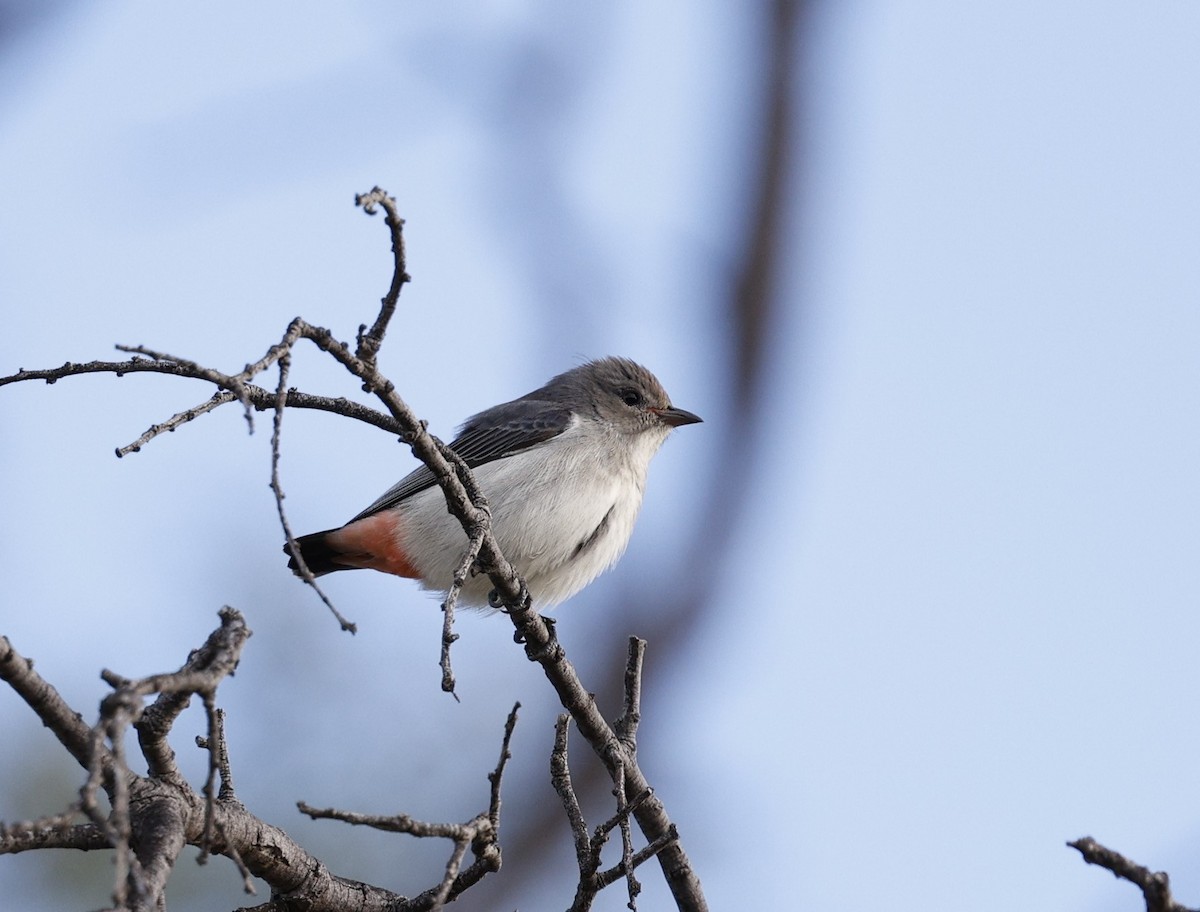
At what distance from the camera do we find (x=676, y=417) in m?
7.32

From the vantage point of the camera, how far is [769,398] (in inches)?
314

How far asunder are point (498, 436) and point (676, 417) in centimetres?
113

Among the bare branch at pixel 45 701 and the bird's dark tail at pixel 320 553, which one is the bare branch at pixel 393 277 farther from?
the bird's dark tail at pixel 320 553

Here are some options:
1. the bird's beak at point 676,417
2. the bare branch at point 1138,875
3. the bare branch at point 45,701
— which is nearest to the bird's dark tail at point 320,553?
the bird's beak at point 676,417

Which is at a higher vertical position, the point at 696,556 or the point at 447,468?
the point at 447,468

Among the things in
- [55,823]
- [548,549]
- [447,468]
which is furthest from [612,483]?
[55,823]

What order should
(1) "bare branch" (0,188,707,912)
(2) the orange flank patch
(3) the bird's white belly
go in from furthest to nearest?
(2) the orange flank patch
(3) the bird's white belly
(1) "bare branch" (0,188,707,912)

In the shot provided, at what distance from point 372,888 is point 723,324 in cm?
477

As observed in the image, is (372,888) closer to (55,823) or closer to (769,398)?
(55,823)

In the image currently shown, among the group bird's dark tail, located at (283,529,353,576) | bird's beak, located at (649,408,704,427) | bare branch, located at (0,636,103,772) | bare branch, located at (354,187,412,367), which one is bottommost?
bird's dark tail, located at (283,529,353,576)

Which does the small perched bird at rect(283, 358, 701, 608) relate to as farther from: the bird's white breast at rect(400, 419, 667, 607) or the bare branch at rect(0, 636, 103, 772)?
the bare branch at rect(0, 636, 103, 772)

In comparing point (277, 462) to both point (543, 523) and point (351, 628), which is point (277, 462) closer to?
point (351, 628)

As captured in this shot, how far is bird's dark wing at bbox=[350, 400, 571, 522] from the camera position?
650 centimetres

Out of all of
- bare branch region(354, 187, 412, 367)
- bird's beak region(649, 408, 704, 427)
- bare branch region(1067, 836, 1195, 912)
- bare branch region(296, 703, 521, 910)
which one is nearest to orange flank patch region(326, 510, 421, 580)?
A: bird's beak region(649, 408, 704, 427)
